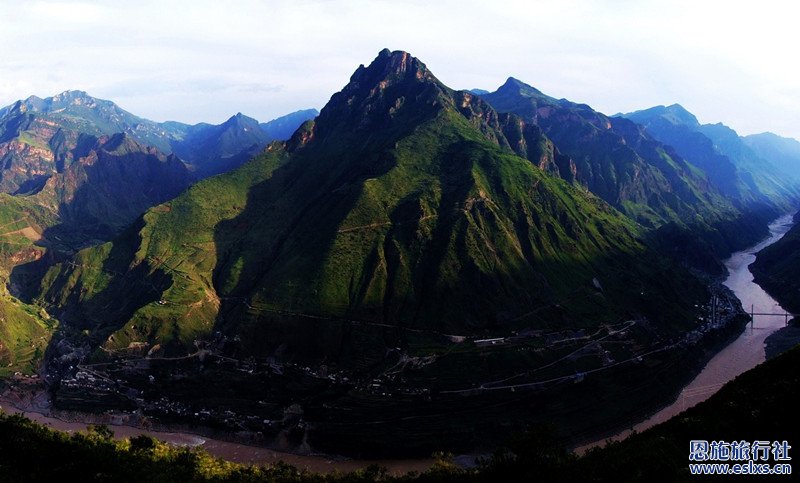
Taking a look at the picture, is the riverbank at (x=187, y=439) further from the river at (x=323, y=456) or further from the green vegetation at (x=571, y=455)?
the green vegetation at (x=571, y=455)

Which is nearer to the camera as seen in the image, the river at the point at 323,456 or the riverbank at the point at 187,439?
the riverbank at the point at 187,439

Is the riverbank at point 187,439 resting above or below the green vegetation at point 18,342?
below

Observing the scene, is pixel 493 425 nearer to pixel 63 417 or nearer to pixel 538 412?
pixel 538 412

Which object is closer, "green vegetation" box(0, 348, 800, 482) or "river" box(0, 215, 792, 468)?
"green vegetation" box(0, 348, 800, 482)

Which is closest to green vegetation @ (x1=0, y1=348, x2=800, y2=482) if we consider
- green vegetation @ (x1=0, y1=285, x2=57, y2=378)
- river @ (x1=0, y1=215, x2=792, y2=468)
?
river @ (x1=0, y1=215, x2=792, y2=468)

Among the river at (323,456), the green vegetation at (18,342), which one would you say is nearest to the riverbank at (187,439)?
the river at (323,456)

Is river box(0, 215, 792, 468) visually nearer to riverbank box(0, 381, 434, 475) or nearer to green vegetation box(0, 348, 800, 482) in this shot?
riverbank box(0, 381, 434, 475)

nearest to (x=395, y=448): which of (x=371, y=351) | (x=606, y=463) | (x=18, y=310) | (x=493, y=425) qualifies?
(x=493, y=425)

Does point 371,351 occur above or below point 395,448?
above

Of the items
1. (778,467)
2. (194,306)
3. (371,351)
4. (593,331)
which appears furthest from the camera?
(194,306)
